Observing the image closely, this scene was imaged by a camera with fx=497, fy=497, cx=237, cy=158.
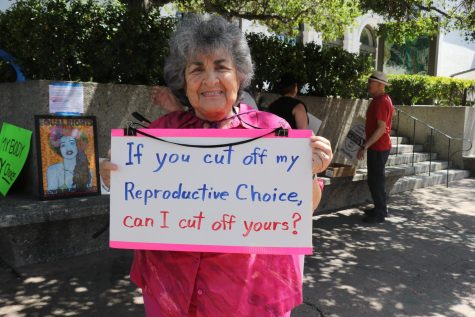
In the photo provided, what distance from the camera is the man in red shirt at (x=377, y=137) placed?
650 cm

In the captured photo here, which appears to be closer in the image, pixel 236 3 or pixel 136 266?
pixel 136 266

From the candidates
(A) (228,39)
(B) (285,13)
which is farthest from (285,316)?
(B) (285,13)

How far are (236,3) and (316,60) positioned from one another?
1643mm

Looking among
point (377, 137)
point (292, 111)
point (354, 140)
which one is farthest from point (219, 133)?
point (354, 140)

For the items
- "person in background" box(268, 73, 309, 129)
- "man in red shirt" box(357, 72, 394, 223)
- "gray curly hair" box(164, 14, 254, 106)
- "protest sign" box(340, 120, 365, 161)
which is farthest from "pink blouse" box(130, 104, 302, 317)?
"protest sign" box(340, 120, 365, 161)

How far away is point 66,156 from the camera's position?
489 cm

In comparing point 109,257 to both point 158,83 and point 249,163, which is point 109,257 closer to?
point 158,83

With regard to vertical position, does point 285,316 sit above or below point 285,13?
below

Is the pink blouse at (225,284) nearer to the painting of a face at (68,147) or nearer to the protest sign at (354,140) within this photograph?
the painting of a face at (68,147)

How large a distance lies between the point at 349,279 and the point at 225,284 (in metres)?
3.12

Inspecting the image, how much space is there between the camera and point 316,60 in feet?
25.4

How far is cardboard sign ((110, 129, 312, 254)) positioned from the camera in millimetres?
1710

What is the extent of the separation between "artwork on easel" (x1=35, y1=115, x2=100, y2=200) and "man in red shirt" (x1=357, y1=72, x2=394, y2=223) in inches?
141

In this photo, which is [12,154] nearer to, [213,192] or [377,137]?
[213,192]
